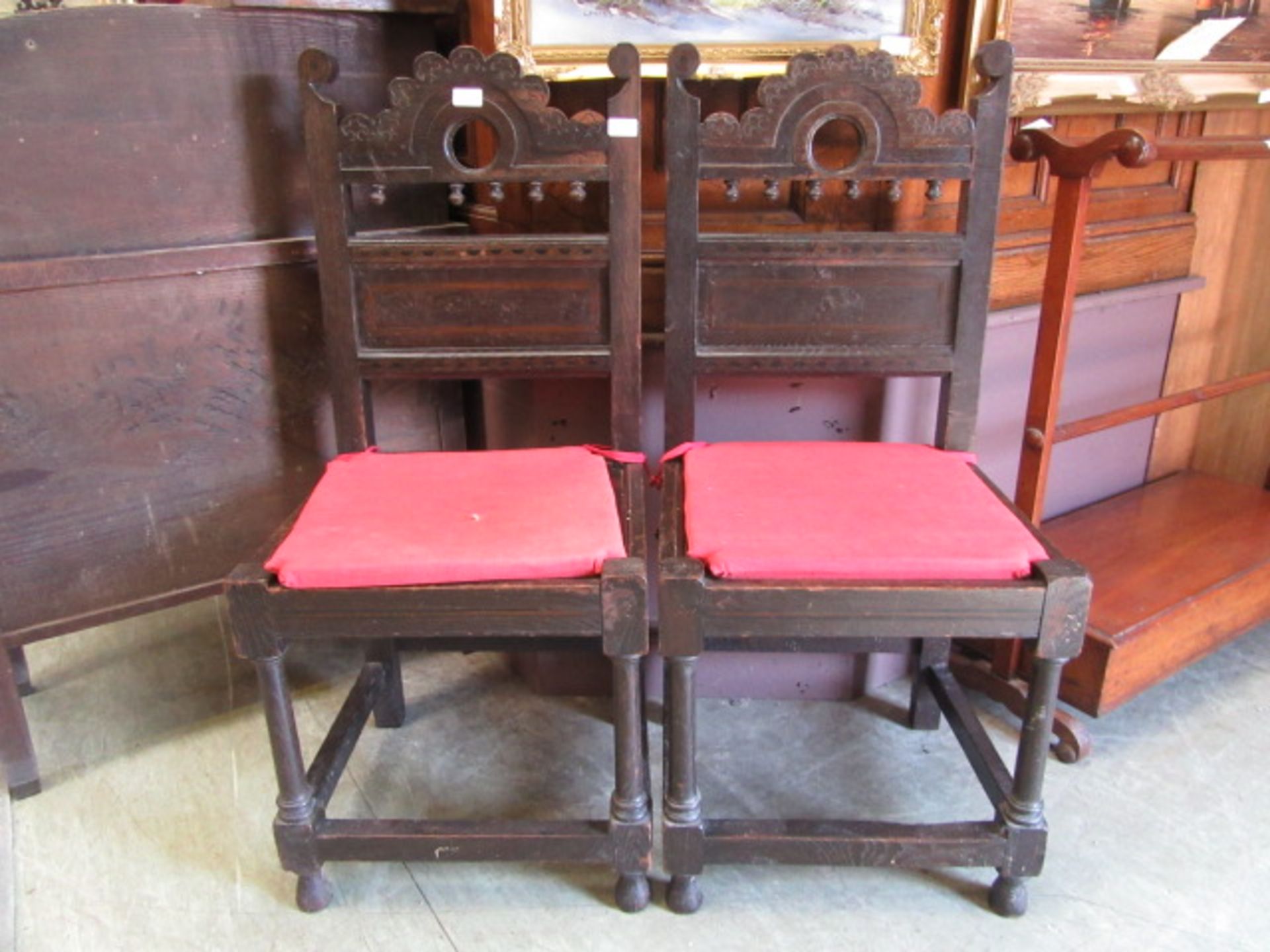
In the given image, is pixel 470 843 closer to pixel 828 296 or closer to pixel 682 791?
pixel 682 791

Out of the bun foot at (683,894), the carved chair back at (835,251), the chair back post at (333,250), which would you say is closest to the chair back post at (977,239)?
the carved chair back at (835,251)

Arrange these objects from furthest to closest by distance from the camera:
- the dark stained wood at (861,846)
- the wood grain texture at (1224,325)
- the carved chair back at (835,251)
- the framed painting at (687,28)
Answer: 1. the wood grain texture at (1224,325)
2. the framed painting at (687,28)
3. the carved chair back at (835,251)
4. the dark stained wood at (861,846)

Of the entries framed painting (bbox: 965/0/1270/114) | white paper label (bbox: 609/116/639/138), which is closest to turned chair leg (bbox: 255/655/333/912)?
white paper label (bbox: 609/116/639/138)

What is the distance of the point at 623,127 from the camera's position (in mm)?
1453

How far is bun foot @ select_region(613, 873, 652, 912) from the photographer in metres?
1.41

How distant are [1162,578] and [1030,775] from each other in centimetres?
70

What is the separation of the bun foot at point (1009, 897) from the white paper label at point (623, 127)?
1150mm

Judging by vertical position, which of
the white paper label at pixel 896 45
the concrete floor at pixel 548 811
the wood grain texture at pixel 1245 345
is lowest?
the concrete floor at pixel 548 811

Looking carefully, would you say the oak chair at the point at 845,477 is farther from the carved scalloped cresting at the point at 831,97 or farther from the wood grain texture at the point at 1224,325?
the wood grain texture at the point at 1224,325

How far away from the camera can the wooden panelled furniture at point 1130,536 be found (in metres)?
1.59

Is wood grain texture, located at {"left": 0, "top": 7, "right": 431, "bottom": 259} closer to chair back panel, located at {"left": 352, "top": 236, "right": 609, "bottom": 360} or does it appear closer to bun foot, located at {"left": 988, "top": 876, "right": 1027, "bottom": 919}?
chair back panel, located at {"left": 352, "top": 236, "right": 609, "bottom": 360}

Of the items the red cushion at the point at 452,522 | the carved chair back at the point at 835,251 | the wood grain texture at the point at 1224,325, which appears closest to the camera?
the red cushion at the point at 452,522

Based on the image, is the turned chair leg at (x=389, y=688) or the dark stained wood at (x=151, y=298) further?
the turned chair leg at (x=389, y=688)

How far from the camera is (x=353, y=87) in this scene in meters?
1.69
